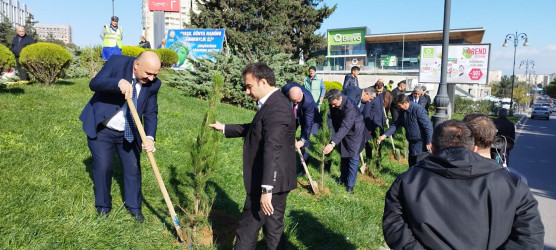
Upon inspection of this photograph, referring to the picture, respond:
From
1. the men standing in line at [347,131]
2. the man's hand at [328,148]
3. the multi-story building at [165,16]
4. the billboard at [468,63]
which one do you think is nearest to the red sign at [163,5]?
the multi-story building at [165,16]

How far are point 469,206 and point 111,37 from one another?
36.6 ft

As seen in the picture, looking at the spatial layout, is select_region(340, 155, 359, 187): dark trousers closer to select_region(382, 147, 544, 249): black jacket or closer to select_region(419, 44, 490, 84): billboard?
select_region(382, 147, 544, 249): black jacket

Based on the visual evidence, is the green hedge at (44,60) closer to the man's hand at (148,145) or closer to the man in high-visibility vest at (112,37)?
the man in high-visibility vest at (112,37)

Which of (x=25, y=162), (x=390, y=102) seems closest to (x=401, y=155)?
(x=390, y=102)

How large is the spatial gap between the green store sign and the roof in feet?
13.9

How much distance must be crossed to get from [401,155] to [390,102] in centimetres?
171

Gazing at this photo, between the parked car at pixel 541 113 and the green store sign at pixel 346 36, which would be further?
the green store sign at pixel 346 36

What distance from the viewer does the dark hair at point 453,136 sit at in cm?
228

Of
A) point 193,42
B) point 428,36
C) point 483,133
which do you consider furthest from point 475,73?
point 428,36

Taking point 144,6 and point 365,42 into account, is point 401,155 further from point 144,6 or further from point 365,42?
point 365,42

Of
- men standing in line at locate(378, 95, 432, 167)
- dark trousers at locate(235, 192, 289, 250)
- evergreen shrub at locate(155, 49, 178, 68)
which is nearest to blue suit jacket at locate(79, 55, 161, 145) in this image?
dark trousers at locate(235, 192, 289, 250)

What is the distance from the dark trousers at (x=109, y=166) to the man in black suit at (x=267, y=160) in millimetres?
1387

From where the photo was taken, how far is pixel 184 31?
1809 centimetres

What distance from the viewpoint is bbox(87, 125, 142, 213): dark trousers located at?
12.3ft
